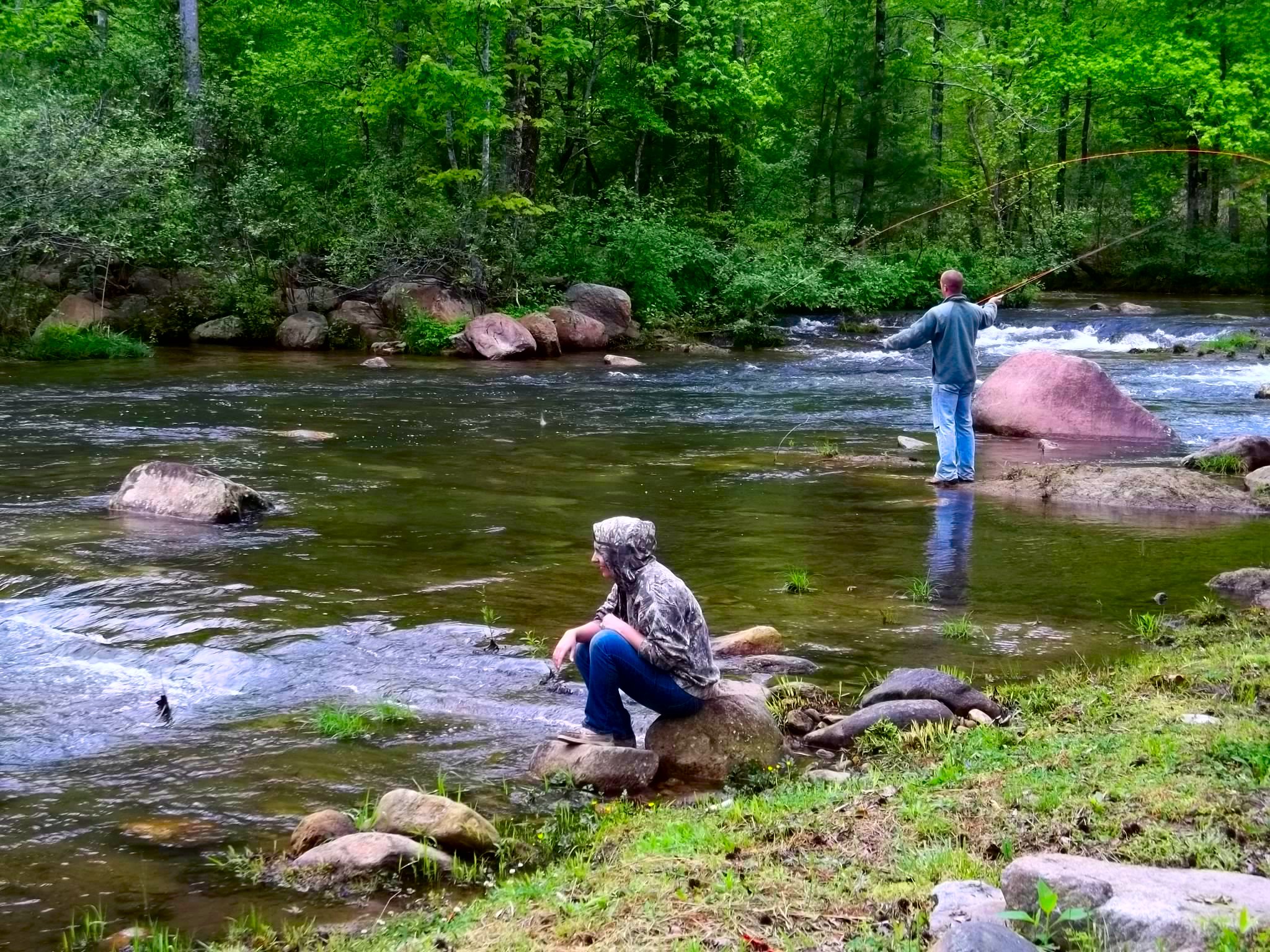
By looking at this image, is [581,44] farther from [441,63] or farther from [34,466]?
[34,466]

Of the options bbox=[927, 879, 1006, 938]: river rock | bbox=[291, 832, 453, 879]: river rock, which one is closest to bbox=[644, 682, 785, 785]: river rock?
bbox=[291, 832, 453, 879]: river rock

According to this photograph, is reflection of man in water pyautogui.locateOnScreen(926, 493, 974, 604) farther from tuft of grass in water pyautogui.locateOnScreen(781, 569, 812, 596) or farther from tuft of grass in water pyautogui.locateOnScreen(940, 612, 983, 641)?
→ tuft of grass in water pyautogui.locateOnScreen(781, 569, 812, 596)

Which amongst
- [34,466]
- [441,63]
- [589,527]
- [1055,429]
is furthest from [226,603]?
[441,63]

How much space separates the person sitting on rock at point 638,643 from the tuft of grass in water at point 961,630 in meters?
2.29

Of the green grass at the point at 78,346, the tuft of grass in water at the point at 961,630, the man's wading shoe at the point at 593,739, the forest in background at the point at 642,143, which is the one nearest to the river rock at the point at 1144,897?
the man's wading shoe at the point at 593,739

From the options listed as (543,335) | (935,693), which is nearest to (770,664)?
(935,693)

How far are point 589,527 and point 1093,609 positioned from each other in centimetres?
413

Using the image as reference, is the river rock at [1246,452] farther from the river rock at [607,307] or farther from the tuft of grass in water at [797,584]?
the river rock at [607,307]

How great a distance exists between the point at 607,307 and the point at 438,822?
22716 mm

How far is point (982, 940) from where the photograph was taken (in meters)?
2.92

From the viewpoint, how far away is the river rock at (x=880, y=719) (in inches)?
221

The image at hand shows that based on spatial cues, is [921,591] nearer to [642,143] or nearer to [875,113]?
[642,143]

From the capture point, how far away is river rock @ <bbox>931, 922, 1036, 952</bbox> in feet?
9.54

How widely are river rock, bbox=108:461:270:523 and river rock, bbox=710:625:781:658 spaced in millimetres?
5250
